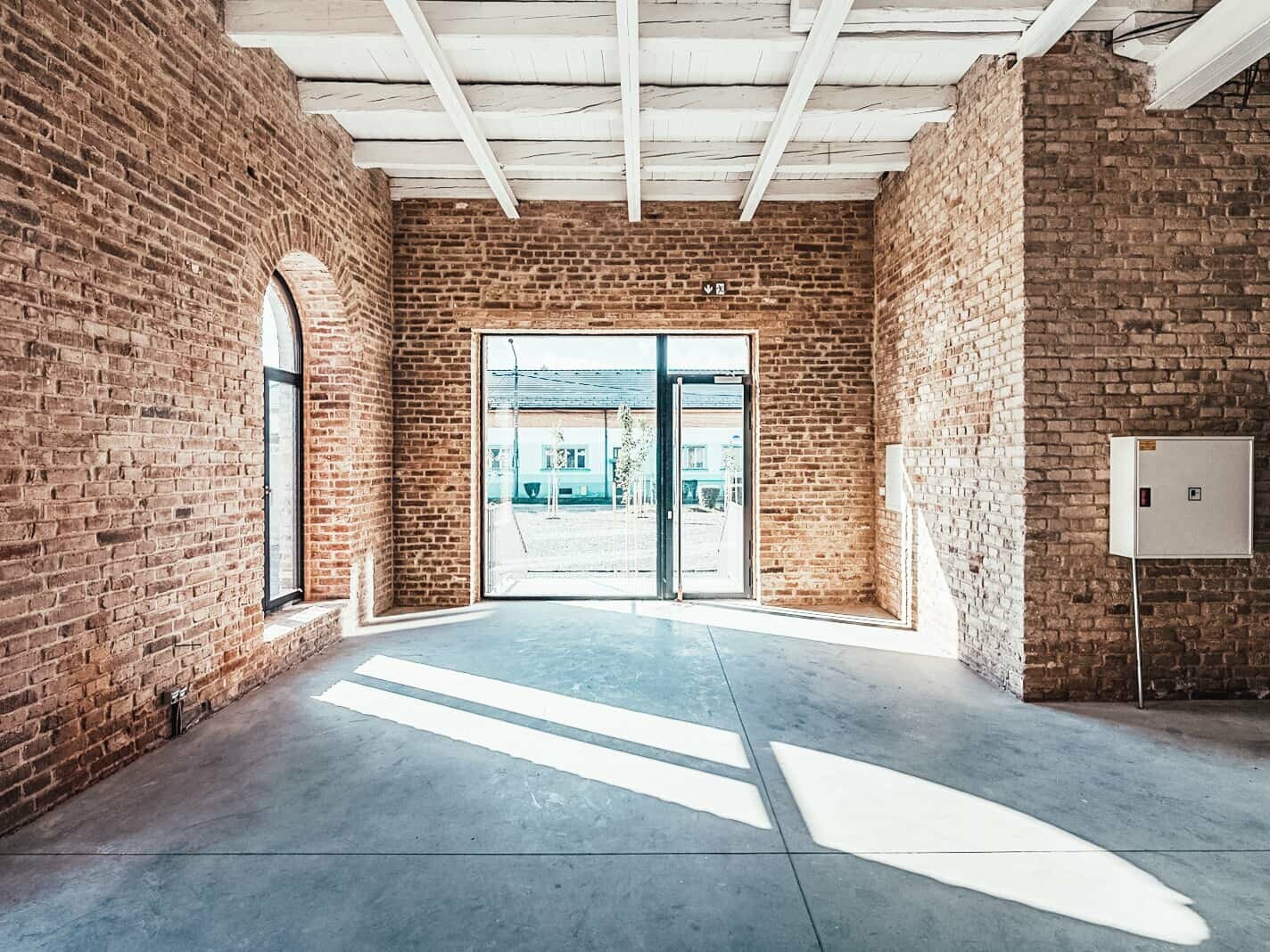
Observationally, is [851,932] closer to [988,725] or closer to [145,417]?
[988,725]

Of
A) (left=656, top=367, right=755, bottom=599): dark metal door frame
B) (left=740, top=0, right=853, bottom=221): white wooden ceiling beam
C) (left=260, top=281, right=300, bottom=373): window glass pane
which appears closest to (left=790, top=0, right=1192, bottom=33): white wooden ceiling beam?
(left=740, top=0, right=853, bottom=221): white wooden ceiling beam

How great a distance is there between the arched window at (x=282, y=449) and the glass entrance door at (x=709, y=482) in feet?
11.2

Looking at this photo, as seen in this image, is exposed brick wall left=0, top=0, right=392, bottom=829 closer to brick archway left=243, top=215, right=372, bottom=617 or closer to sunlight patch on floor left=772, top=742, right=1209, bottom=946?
brick archway left=243, top=215, right=372, bottom=617

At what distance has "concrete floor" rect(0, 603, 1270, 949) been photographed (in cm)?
226

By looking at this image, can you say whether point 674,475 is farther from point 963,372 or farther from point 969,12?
point 969,12

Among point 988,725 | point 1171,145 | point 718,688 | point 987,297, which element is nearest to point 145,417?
point 718,688

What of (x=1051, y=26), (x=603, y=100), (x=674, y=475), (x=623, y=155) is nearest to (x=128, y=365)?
(x=603, y=100)

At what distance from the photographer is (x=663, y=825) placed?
2.85 metres

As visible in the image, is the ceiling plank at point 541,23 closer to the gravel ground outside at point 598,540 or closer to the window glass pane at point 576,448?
the window glass pane at point 576,448

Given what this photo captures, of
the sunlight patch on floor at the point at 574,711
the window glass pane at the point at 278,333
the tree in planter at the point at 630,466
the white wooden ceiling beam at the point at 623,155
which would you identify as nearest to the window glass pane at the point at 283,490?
the window glass pane at the point at 278,333

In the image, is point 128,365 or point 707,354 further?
point 707,354

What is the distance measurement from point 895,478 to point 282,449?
17.2 ft

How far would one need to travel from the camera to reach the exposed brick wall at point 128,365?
2855mm

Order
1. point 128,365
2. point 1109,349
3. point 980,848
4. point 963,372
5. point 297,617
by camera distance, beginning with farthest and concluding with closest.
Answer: point 297,617 → point 963,372 → point 1109,349 → point 128,365 → point 980,848
